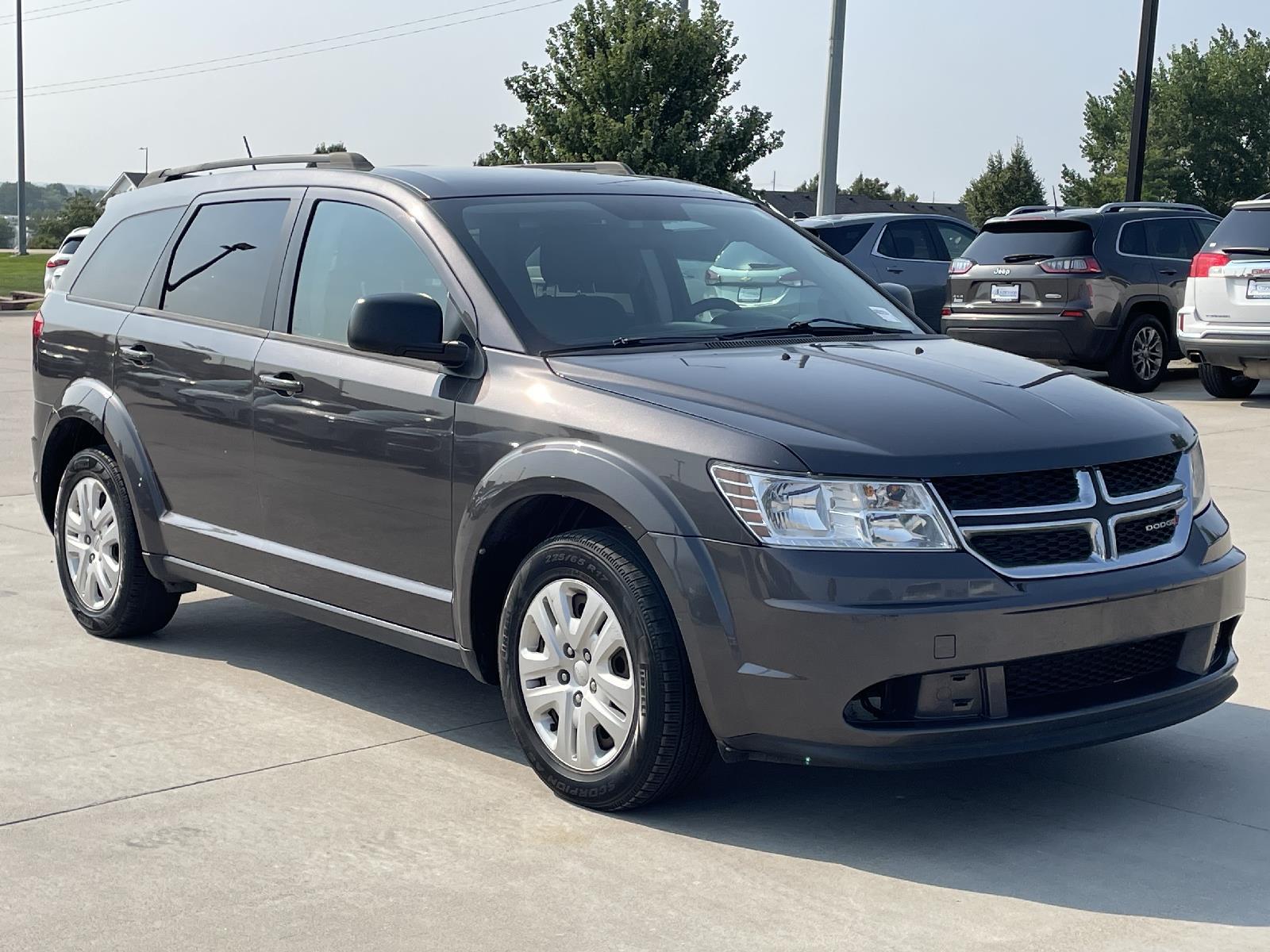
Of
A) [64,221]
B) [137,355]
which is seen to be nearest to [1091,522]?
[137,355]

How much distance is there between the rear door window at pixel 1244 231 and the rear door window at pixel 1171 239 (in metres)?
2.41

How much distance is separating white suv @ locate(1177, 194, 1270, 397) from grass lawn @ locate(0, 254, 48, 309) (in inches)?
1120

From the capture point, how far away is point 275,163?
6.14m

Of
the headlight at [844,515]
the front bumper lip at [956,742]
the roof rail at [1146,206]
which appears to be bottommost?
the front bumper lip at [956,742]

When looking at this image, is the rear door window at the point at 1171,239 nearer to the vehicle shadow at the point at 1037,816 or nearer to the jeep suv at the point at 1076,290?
the jeep suv at the point at 1076,290

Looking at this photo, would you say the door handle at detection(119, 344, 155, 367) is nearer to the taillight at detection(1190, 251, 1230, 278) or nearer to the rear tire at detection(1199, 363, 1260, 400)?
the taillight at detection(1190, 251, 1230, 278)

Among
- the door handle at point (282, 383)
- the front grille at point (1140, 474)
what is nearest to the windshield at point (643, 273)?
the door handle at point (282, 383)

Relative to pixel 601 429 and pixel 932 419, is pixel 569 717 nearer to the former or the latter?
pixel 601 429

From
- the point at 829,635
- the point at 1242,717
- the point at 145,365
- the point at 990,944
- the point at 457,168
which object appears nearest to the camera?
the point at 990,944

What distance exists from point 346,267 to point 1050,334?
11.4 metres

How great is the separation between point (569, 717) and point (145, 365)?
8.25 ft

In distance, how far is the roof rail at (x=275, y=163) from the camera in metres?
5.76

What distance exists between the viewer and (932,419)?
4.24 m

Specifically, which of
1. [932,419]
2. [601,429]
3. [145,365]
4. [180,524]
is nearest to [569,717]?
[601,429]
